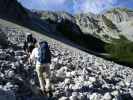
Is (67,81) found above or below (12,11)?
above

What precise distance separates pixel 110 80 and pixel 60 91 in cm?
611

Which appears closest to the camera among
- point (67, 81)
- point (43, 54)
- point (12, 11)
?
point (43, 54)

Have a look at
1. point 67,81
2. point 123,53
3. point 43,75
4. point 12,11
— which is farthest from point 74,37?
point 43,75

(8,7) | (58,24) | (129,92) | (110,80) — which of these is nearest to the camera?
(129,92)

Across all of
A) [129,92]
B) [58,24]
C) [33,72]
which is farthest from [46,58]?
[58,24]

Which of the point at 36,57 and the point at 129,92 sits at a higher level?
the point at 36,57

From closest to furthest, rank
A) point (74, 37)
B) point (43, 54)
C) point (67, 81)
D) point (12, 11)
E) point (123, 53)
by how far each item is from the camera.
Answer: point (43, 54), point (67, 81), point (123, 53), point (12, 11), point (74, 37)

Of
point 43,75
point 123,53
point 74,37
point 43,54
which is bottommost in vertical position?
point 74,37

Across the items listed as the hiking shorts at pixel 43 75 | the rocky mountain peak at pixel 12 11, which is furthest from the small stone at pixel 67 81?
the rocky mountain peak at pixel 12 11

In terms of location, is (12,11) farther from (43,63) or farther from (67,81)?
(43,63)

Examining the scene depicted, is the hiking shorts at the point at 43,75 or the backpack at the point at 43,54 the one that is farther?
the backpack at the point at 43,54

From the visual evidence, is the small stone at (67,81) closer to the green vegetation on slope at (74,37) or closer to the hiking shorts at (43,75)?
the hiking shorts at (43,75)

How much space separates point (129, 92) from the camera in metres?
17.2

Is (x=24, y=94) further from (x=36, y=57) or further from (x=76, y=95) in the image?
(x=36, y=57)
